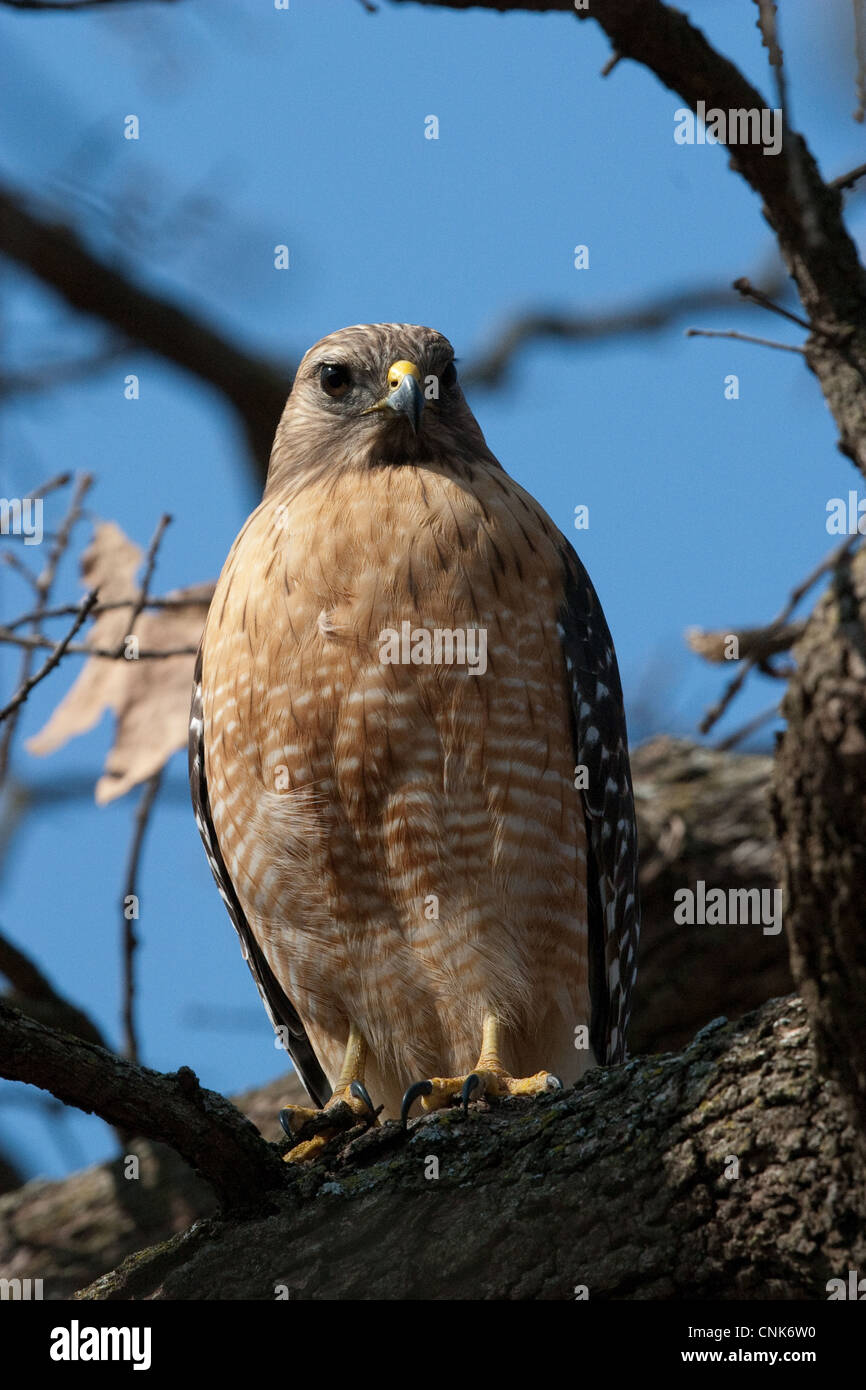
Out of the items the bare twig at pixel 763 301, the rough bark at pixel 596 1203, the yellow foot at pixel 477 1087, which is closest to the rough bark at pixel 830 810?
the rough bark at pixel 596 1203

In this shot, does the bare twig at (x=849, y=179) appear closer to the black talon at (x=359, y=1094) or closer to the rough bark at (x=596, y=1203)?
the rough bark at (x=596, y=1203)

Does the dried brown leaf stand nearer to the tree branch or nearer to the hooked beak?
the hooked beak

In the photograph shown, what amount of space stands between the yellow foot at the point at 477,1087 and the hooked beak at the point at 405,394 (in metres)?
2.61

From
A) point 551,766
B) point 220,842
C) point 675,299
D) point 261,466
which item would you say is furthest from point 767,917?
point 675,299

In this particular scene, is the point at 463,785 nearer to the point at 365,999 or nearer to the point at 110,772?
the point at 365,999

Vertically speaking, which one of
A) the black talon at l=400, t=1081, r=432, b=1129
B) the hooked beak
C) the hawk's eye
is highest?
the hawk's eye

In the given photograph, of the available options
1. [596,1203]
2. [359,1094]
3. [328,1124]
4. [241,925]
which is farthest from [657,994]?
[596,1203]

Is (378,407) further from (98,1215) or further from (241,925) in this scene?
(98,1215)

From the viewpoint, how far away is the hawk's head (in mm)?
6000

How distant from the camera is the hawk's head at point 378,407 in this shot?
6.00 metres

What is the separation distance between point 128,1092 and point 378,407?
3.56 meters

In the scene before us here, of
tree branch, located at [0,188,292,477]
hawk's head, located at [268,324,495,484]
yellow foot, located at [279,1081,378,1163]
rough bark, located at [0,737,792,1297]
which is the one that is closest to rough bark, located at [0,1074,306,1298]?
rough bark, located at [0,737,792,1297]

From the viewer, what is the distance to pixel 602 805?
559 centimetres

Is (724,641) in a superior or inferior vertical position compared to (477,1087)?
superior
